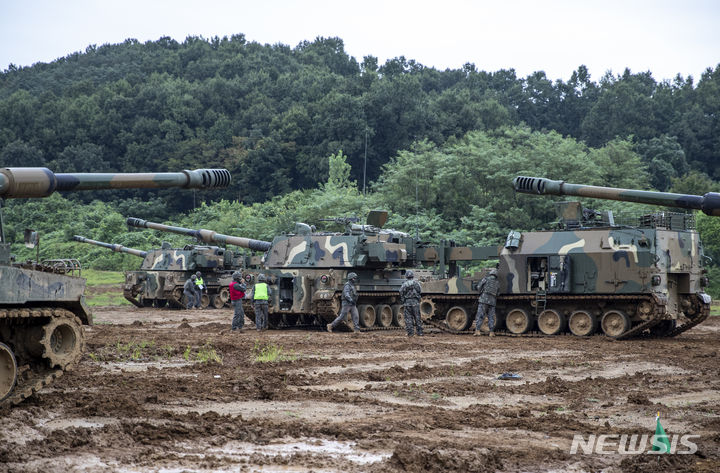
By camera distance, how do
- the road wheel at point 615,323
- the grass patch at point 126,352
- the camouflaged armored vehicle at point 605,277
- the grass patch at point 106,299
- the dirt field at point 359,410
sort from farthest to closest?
1. the grass patch at point 106,299
2. the road wheel at point 615,323
3. the camouflaged armored vehicle at point 605,277
4. the grass patch at point 126,352
5. the dirt field at point 359,410

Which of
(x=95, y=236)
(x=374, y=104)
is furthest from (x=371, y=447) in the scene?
(x=374, y=104)

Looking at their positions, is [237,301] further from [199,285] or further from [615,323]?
[199,285]

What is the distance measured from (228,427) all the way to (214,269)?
27.4m

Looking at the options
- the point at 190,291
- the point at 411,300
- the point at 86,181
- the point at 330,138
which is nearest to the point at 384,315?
the point at 411,300

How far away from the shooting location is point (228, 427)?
802cm

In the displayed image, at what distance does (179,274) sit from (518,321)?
56.6 feet

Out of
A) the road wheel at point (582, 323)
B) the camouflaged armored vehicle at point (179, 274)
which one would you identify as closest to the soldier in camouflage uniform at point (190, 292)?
the camouflaged armored vehicle at point (179, 274)

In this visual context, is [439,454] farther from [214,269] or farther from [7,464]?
[214,269]

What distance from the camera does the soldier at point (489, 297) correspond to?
20480mm

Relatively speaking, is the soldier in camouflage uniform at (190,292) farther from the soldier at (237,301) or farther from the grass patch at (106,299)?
the soldier at (237,301)

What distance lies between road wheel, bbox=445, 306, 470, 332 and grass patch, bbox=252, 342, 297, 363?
22.7 feet

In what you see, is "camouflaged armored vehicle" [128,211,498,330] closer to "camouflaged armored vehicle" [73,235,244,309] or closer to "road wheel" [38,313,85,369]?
"camouflaged armored vehicle" [73,235,244,309]

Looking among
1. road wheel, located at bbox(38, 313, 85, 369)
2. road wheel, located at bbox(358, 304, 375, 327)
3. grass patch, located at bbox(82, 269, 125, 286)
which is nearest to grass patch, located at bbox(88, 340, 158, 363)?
road wheel, located at bbox(38, 313, 85, 369)

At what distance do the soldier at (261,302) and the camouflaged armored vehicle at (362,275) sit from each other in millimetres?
365
